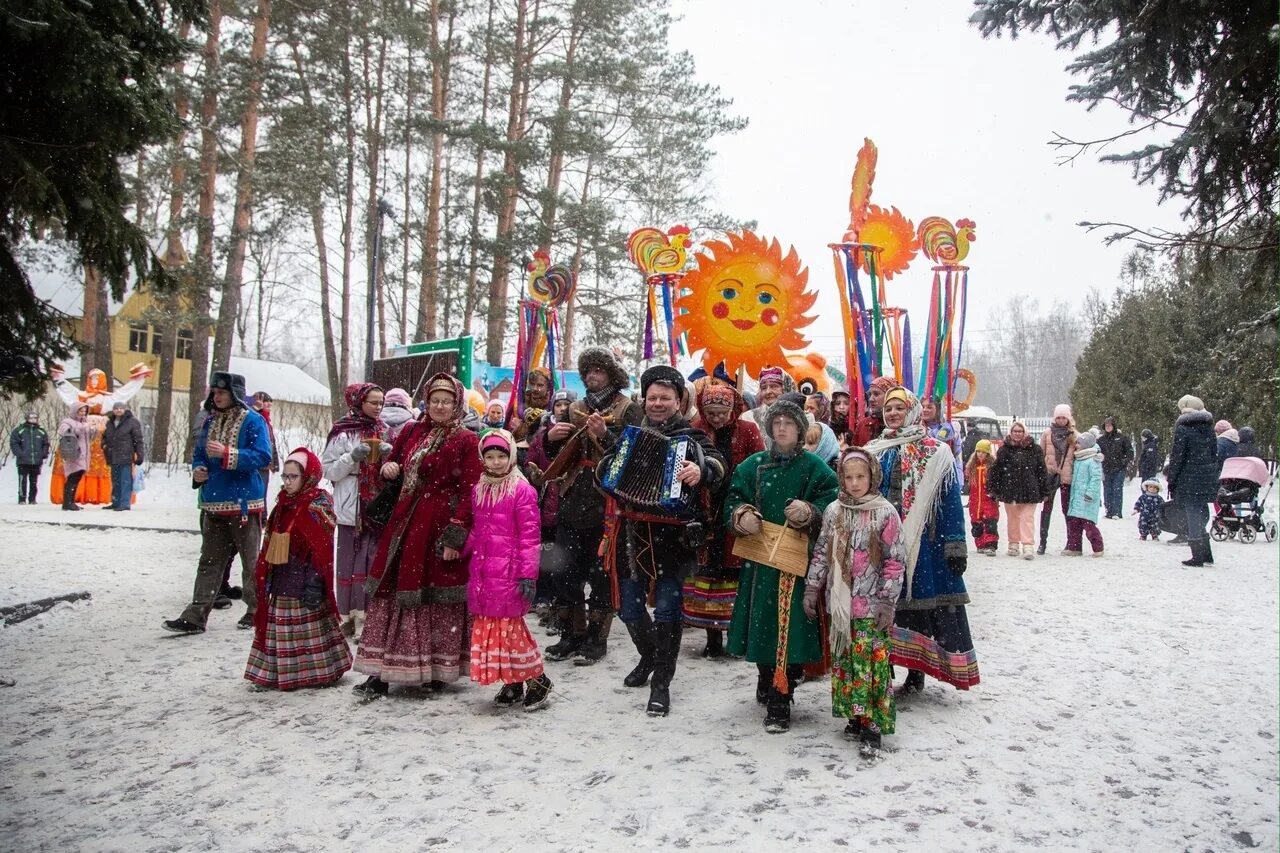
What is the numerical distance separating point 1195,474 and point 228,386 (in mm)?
10202

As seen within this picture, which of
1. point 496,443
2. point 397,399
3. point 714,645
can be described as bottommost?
point 714,645

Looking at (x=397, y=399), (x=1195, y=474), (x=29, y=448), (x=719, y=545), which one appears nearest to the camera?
(x=719, y=545)

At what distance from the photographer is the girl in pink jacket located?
4.70m

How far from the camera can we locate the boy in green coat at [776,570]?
4473 mm

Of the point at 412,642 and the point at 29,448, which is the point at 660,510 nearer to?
the point at 412,642

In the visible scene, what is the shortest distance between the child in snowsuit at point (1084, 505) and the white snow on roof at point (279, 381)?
3088 cm

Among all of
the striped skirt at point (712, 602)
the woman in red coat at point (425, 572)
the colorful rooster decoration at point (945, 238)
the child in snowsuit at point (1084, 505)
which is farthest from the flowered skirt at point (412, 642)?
the child in snowsuit at point (1084, 505)

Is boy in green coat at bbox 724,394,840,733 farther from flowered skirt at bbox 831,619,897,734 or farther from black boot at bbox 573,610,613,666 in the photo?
black boot at bbox 573,610,613,666

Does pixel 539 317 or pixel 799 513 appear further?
pixel 539 317

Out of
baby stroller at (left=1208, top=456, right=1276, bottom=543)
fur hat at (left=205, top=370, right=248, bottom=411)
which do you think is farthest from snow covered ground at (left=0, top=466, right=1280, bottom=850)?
baby stroller at (left=1208, top=456, right=1276, bottom=543)

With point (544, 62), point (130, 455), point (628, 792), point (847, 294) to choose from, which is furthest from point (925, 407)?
point (544, 62)

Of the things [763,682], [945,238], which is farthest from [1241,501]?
[763,682]

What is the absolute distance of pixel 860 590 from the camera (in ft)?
14.2

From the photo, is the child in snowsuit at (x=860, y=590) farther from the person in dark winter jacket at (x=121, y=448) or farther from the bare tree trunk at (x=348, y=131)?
the bare tree trunk at (x=348, y=131)
